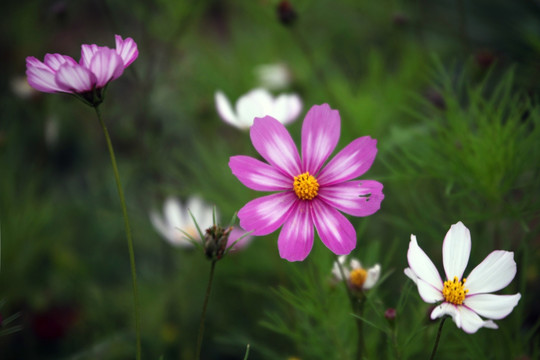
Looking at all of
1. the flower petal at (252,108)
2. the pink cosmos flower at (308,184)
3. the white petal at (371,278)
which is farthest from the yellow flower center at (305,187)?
the flower petal at (252,108)

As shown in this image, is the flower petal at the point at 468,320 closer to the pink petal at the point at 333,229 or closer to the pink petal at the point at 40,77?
the pink petal at the point at 333,229

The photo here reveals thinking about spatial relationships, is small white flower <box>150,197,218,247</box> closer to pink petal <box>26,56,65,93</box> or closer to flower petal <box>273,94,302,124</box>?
flower petal <box>273,94,302,124</box>

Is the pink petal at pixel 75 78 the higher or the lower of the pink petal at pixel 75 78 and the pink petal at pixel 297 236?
the higher

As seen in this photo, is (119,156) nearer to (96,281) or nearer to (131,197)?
(131,197)

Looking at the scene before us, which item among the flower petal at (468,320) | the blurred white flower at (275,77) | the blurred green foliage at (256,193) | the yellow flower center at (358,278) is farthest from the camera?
the blurred white flower at (275,77)

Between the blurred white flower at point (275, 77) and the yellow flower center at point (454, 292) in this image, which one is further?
the blurred white flower at point (275, 77)

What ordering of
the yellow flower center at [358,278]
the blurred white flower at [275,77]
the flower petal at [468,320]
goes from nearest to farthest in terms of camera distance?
the flower petal at [468,320]
the yellow flower center at [358,278]
the blurred white flower at [275,77]

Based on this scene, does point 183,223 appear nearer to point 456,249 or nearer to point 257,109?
point 257,109
